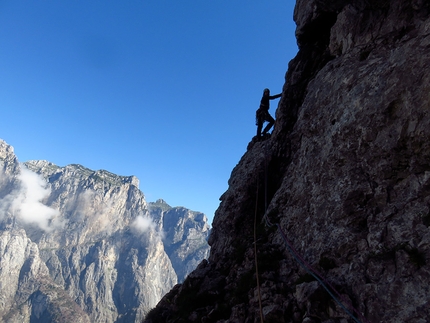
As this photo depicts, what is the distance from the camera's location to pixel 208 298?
430 inches

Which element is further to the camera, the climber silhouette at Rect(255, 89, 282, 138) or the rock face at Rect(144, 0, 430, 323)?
the climber silhouette at Rect(255, 89, 282, 138)

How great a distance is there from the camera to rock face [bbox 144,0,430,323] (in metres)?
7.32

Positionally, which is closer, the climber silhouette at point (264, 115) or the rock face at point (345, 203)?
the rock face at point (345, 203)

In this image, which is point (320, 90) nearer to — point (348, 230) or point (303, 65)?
point (303, 65)

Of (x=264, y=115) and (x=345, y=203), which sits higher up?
(x=264, y=115)

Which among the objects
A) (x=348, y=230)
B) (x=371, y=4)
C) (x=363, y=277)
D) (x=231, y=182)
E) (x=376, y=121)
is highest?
(x=371, y=4)

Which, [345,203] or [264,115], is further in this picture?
[264,115]

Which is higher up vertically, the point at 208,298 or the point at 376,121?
the point at 376,121

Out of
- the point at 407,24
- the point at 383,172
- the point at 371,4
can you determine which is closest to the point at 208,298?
the point at 383,172

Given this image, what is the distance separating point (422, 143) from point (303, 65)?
33.4ft

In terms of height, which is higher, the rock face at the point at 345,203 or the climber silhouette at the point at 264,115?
the climber silhouette at the point at 264,115

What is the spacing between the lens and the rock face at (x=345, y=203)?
288 inches

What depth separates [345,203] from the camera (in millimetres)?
9727

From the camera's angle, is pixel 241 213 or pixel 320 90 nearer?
pixel 320 90
